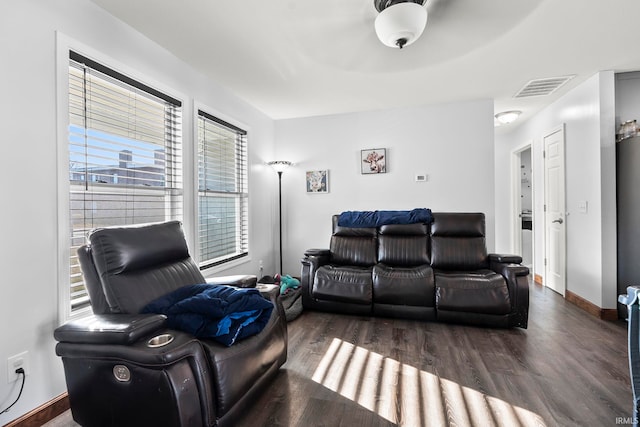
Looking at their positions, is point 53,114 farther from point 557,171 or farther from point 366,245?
point 557,171

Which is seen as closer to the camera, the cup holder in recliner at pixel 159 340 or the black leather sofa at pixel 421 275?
the cup holder in recliner at pixel 159 340

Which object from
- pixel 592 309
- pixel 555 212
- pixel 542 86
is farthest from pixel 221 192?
pixel 555 212

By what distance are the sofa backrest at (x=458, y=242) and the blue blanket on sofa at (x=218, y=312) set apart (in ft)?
7.29

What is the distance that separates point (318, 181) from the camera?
4.48m

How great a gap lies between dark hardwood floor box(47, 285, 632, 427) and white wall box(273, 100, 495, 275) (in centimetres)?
168

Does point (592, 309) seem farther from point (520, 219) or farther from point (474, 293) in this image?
point (520, 219)

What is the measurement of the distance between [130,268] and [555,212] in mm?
4763

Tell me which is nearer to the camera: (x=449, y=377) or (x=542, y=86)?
(x=449, y=377)

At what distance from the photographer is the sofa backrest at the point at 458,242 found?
10.6ft

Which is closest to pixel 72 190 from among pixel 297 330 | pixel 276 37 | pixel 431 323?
pixel 276 37

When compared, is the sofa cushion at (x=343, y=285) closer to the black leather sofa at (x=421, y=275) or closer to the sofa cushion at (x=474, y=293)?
the black leather sofa at (x=421, y=275)

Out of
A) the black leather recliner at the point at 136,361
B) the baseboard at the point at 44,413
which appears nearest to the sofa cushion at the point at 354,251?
the black leather recliner at the point at 136,361

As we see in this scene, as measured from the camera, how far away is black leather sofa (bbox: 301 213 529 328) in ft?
8.96

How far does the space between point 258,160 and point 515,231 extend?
4495 mm
